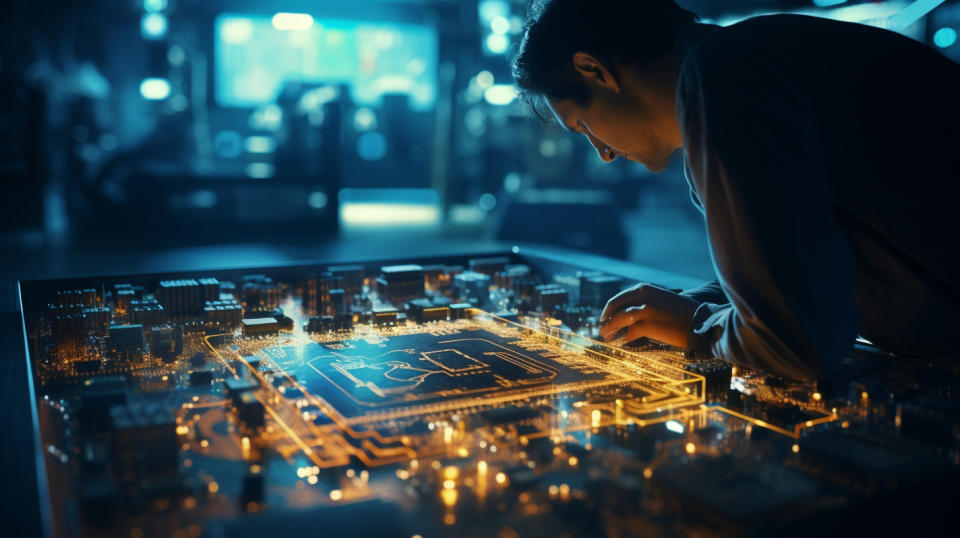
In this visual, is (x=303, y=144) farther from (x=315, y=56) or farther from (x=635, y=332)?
(x=635, y=332)

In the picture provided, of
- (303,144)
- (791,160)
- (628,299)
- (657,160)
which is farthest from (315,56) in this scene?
(791,160)

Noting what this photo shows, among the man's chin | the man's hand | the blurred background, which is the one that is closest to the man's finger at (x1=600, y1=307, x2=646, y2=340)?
the man's hand

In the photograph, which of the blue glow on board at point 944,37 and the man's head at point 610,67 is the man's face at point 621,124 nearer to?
the man's head at point 610,67

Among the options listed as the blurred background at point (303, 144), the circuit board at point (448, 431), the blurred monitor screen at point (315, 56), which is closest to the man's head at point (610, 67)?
the circuit board at point (448, 431)

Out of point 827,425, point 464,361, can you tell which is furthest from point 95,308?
point 827,425

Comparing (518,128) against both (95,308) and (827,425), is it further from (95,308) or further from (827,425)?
(827,425)

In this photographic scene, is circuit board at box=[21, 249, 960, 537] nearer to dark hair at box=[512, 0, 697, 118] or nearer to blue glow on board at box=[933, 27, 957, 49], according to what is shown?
dark hair at box=[512, 0, 697, 118]
